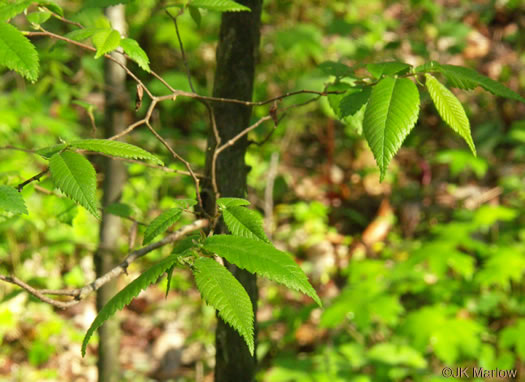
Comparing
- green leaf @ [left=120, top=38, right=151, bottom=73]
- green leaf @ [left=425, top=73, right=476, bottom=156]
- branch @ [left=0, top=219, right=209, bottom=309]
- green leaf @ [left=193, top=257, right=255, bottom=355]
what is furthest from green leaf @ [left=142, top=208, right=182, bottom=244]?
green leaf @ [left=425, top=73, right=476, bottom=156]

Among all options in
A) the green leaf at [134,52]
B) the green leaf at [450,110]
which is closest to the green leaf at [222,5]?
the green leaf at [134,52]

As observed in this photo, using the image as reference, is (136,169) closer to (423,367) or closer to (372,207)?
(423,367)

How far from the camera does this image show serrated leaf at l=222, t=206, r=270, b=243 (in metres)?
0.78

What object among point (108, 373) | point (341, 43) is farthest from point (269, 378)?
point (341, 43)

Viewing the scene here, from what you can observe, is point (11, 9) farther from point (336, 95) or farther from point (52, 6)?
point (336, 95)

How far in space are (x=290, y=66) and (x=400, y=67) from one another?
3735 mm

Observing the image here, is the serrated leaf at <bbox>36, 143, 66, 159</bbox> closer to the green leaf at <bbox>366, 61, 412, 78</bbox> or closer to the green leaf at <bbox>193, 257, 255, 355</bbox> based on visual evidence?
the green leaf at <bbox>193, 257, 255, 355</bbox>

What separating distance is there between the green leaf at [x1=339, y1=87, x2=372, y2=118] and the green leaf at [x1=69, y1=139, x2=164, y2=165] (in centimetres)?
36

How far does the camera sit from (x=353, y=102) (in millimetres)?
875

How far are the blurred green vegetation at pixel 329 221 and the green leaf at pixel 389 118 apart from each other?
298 mm

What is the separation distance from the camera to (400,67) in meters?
0.84

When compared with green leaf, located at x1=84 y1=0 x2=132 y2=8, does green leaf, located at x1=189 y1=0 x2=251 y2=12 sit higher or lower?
lower

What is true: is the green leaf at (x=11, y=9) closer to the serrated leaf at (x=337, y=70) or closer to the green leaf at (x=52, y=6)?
the green leaf at (x=52, y=6)

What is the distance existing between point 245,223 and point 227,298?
19cm
